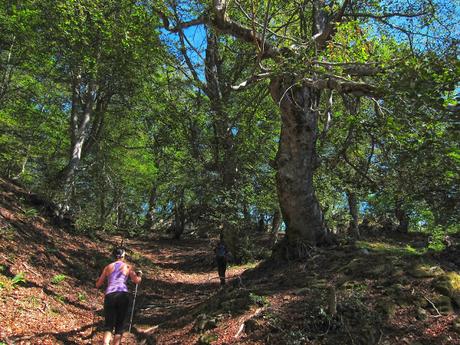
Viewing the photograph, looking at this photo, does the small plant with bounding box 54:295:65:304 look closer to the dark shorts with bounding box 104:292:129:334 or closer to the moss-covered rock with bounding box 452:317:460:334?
the dark shorts with bounding box 104:292:129:334

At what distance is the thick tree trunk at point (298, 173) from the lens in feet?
35.1

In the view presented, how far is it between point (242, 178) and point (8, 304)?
378 inches

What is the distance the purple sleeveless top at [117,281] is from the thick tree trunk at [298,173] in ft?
17.5

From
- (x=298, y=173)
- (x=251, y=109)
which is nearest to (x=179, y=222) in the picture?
(x=251, y=109)

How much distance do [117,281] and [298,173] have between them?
5784mm

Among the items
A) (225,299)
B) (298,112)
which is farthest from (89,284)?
(298,112)

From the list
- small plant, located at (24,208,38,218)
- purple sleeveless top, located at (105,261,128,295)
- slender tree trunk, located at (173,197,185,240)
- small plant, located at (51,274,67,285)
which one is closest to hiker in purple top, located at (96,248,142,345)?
purple sleeveless top, located at (105,261,128,295)

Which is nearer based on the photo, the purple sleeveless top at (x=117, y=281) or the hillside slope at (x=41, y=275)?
the purple sleeveless top at (x=117, y=281)

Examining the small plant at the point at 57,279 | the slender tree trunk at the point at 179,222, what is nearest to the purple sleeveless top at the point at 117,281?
the small plant at the point at 57,279

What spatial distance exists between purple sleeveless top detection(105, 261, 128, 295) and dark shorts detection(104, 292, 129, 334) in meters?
0.07

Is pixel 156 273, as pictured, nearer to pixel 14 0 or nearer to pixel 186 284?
pixel 186 284

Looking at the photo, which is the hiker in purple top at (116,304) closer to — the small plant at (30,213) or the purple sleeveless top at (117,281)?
the purple sleeveless top at (117,281)

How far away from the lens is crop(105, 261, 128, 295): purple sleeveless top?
6867 millimetres

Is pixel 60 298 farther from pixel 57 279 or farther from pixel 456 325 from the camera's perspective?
pixel 456 325
